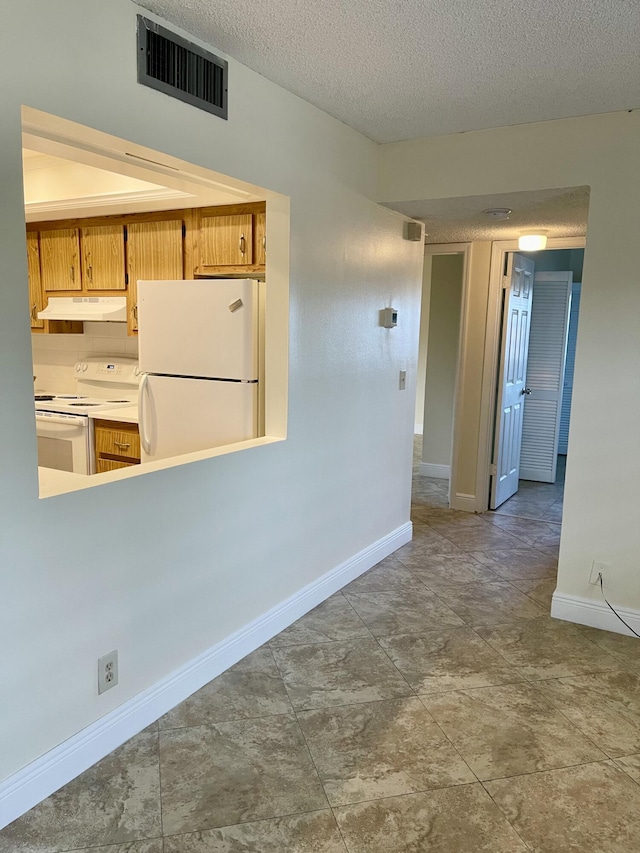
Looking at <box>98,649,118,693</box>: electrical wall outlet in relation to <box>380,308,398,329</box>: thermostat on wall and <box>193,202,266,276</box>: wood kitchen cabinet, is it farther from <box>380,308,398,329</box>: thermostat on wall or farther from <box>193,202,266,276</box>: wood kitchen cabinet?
<box>380,308,398,329</box>: thermostat on wall

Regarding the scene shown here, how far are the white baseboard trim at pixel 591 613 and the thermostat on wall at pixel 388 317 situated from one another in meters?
1.77

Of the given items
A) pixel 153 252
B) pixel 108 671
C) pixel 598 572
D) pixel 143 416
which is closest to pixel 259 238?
pixel 153 252

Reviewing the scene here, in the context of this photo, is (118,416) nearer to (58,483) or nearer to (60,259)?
(60,259)

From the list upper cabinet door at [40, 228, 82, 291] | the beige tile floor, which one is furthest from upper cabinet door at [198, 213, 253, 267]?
the beige tile floor

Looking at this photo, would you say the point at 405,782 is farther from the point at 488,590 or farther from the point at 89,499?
the point at 488,590

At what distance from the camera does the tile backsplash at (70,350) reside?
15.0 ft

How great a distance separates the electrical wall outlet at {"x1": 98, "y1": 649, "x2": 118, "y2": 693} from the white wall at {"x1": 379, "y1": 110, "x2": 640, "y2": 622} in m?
2.25

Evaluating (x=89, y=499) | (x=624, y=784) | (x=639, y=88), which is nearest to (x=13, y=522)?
(x=89, y=499)

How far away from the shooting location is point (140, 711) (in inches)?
88.1

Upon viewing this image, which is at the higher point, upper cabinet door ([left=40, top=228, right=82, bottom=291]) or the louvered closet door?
upper cabinet door ([left=40, top=228, right=82, bottom=291])

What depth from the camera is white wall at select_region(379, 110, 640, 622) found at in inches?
114

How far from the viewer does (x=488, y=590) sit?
357cm

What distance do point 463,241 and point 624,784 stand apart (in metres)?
3.88

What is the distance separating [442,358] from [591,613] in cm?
347
